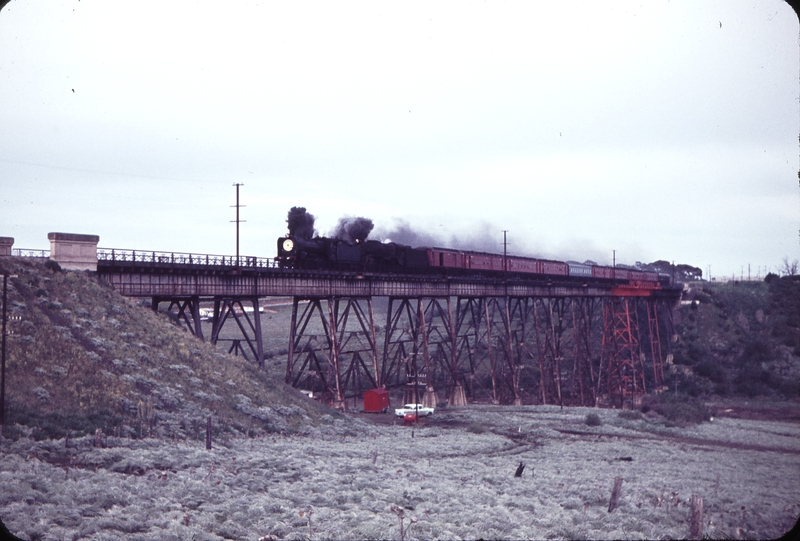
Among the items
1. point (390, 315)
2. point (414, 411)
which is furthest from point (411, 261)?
point (414, 411)

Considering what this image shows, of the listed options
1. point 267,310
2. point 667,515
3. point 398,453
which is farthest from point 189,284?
point 267,310

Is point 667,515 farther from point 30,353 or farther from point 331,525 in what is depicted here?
point 30,353

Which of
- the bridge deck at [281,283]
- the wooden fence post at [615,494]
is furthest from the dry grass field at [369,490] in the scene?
the bridge deck at [281,283]

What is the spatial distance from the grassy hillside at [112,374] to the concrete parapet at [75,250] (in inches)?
17.4

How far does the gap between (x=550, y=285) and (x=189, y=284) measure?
37.6 m

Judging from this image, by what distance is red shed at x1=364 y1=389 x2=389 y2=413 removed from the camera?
39.8 metres

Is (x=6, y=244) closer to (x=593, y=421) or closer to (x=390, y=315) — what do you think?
(x=390, y=315)

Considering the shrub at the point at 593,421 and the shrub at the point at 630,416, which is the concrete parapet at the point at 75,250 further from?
the shrub at the point at 630,416

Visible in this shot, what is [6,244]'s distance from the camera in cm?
2722

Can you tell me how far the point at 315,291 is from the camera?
117 feet

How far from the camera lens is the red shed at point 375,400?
1566 inches

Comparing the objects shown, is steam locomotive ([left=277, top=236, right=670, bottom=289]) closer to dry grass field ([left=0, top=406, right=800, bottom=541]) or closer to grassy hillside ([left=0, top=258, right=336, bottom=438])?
grassy hillside ([left=0, top=258, right=336, bottom=438])

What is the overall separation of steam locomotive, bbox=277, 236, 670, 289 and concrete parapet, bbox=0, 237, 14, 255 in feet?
42.8

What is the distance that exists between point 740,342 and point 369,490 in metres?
68.2
